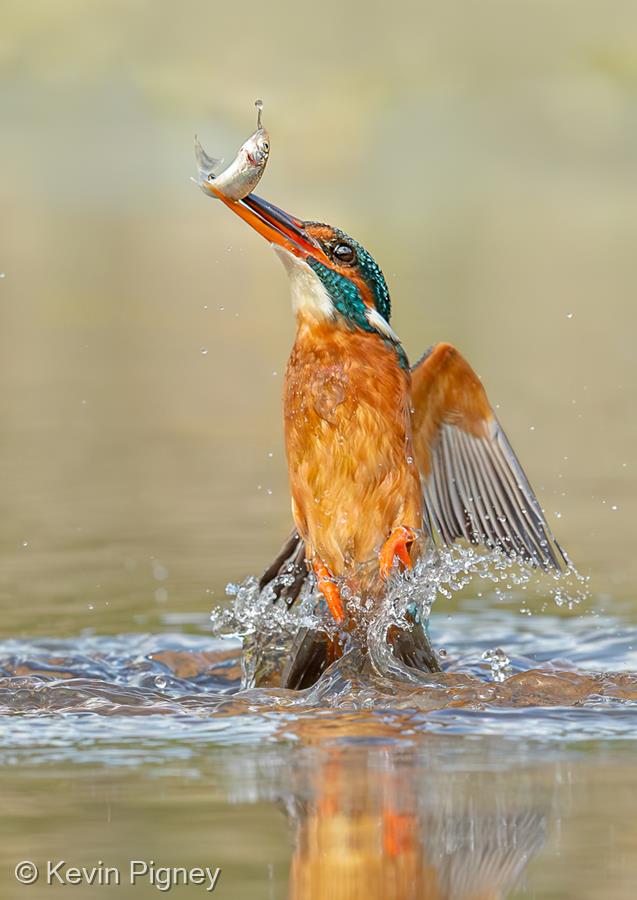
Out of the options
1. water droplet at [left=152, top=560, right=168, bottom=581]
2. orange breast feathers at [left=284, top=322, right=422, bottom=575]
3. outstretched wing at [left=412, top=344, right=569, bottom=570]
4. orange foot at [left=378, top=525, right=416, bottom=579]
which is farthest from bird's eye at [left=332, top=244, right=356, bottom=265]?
water droplet at [left=152, top=560, right=168, bottom=581]

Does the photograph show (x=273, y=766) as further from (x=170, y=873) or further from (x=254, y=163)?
(x=254, y=163)

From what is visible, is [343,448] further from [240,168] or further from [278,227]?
[240,168]

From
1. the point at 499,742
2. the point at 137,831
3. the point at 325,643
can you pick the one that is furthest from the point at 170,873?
the point at 325,643

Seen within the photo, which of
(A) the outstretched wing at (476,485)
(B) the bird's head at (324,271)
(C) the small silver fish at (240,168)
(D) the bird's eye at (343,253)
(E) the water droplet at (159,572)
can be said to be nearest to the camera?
(C) the small silver fish at (240,168)

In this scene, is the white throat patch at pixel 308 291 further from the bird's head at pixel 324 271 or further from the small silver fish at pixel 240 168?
the small silver fish at pixel 240 168

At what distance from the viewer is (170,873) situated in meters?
4.07

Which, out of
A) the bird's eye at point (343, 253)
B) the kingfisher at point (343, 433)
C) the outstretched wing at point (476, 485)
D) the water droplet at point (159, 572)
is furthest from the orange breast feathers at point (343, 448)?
→ the water droplet at point (159, 572)

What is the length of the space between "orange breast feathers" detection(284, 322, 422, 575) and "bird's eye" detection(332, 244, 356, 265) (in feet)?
0.81

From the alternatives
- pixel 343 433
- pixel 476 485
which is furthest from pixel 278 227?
pixel 476 485

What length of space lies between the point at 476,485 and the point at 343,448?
938 mm

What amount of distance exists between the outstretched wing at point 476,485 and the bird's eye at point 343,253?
777mm

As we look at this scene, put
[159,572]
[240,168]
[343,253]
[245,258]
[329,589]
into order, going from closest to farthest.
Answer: [240,168] < [329,589] < [343,253] < [159,572] < [245,258]

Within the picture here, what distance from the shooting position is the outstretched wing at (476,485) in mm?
7418

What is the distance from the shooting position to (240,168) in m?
6.21
